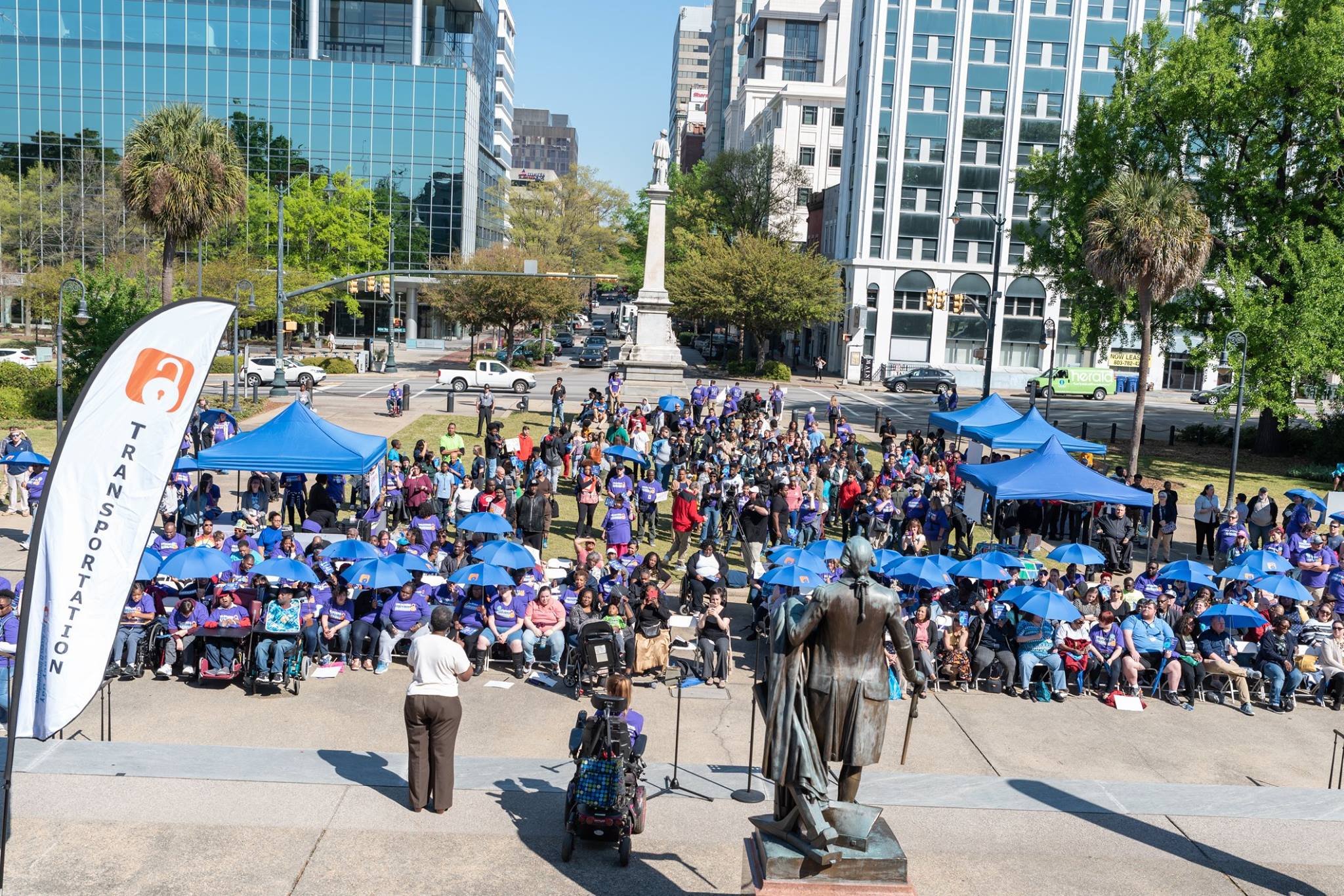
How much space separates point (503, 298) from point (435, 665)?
50.0 metres

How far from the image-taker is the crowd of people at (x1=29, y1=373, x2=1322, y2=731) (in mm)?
14141

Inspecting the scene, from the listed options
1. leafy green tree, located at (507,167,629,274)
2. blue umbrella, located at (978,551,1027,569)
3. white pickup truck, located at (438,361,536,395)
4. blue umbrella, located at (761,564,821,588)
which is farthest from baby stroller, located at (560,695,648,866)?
leafy green tree, located at (507,167,629,274)

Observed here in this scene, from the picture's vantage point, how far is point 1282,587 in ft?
52.1

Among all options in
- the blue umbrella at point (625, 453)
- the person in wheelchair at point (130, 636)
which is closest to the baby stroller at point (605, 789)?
the person in wheelchair at point (130, 636)

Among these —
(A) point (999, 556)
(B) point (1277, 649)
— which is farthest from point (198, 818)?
(B) point (1277, 649)

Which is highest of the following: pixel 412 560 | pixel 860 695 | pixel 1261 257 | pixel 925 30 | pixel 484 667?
pixel 925 30

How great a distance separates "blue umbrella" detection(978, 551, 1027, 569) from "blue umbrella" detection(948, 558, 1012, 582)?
57 mm

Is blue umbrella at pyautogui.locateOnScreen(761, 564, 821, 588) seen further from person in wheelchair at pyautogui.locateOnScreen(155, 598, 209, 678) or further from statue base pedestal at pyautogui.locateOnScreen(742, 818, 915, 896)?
statue base pedestal at pyautogui.locateOnScreen(742, 818, 915, 896)

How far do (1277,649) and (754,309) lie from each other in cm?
4699

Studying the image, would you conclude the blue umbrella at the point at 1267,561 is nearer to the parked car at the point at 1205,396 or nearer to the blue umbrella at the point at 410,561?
the blue umbrella at the point at 410,561

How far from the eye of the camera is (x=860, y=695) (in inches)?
284

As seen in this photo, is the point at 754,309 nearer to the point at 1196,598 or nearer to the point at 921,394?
the point at 921,394

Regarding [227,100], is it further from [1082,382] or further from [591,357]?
[1082,382]

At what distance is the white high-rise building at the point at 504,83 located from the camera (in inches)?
4887
